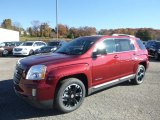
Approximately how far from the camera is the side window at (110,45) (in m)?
6.71

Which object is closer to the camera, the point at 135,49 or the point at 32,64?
the point at 32,64

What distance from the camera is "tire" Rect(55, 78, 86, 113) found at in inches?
209

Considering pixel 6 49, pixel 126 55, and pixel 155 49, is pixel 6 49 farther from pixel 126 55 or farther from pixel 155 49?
pixel 126 55

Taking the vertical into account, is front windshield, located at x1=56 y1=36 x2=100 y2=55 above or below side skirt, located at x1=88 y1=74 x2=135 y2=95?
above

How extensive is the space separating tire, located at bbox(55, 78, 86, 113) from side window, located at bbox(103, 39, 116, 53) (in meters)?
1.53

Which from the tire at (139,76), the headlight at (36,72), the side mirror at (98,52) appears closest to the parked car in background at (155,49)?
the tire at (139,76)

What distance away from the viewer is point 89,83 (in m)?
6.02

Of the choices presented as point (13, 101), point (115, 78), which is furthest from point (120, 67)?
point (13, 101)

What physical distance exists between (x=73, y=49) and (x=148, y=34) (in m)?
62.4

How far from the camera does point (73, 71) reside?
5.47 metres

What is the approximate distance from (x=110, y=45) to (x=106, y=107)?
1.90 metres

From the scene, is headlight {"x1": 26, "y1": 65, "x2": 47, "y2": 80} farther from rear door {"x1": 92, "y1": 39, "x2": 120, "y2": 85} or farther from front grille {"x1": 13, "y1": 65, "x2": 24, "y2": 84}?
rear door {"x1": 92, "y1": 39, "x2": 120, "y2": 85}

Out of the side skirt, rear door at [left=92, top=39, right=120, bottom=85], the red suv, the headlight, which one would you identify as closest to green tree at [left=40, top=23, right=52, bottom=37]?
the side skirt

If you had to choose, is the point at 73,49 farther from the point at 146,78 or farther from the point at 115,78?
the point at 146,78
